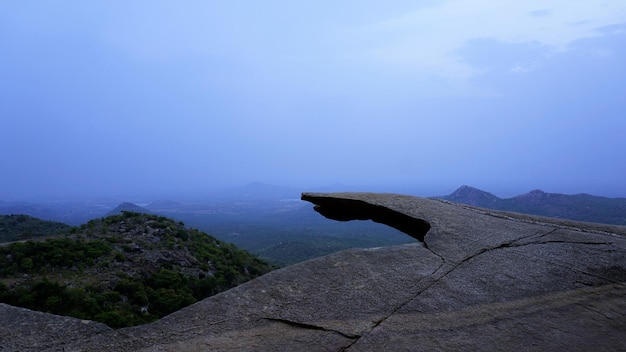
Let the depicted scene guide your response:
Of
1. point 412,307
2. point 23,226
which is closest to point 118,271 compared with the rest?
point 412,307

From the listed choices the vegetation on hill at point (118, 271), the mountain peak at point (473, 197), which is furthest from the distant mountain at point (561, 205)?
the vegetation on hill at point (118, 271)

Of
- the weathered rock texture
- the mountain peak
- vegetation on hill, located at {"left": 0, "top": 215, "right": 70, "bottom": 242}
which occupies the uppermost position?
the mountain peak

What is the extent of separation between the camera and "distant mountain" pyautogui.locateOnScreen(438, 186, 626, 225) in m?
37.7

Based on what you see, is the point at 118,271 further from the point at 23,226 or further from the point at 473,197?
the point at 473,197

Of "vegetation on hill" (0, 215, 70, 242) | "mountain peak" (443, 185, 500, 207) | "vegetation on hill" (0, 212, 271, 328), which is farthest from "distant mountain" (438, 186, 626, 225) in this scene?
"vegetation on hill" (0, 215, 70, 242)

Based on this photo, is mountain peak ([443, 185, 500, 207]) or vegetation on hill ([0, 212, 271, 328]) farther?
mountain peak ([443, 185, 500, 207])

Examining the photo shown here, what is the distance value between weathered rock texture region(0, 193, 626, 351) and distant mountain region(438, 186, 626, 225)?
34124 millimetres

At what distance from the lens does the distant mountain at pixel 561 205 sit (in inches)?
1485

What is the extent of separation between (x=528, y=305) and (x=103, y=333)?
370cm

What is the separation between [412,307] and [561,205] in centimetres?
5393

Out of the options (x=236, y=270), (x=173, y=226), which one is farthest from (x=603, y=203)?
(x=173, y=226)

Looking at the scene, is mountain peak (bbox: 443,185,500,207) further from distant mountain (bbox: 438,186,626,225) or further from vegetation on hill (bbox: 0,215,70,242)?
vegetation on hill (bbox: 0,215,70,242)

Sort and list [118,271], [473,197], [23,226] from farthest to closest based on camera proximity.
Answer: [473,197], [23,226], [118,271]

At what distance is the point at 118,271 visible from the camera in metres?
17.5
